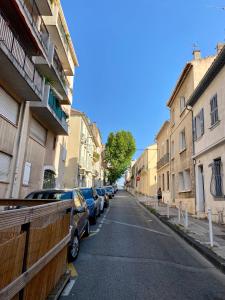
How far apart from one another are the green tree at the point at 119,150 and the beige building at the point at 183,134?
2978 centimetres

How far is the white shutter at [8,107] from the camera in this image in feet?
38.5

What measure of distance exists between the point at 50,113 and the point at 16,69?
5185 millimetres

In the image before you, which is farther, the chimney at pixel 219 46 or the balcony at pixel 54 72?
the chimney at pixel 219 46

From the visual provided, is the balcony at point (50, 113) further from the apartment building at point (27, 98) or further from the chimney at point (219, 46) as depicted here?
the chimney at point (219, 46)

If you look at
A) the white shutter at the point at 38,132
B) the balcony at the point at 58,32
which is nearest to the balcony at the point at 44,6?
the balcony at the point at 58,32

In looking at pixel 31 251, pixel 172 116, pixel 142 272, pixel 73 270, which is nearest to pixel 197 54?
pixel 172 116

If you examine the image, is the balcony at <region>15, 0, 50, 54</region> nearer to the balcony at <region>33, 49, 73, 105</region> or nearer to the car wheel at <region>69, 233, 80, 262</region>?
the balcony at <region>33, 49, 73, 105</region>

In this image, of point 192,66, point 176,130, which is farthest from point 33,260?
point 176,130

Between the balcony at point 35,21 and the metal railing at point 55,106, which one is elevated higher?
the balcony at point 35,21

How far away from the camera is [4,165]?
12.2 m

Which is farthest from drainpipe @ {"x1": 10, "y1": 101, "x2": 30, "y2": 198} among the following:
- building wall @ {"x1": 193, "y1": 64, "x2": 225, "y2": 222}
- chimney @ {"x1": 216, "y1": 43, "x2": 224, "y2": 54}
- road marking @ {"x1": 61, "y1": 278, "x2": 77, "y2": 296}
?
chimney @ {"x1": 216, "y1": 43, "x2": 224, "y2": 54}

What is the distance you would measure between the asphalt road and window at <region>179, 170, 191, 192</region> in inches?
393

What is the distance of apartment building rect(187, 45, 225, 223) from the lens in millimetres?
12045

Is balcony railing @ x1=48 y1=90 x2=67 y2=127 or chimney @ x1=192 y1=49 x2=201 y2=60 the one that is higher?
chimney @ x1=192 y1=49 x2=201 y2=60
